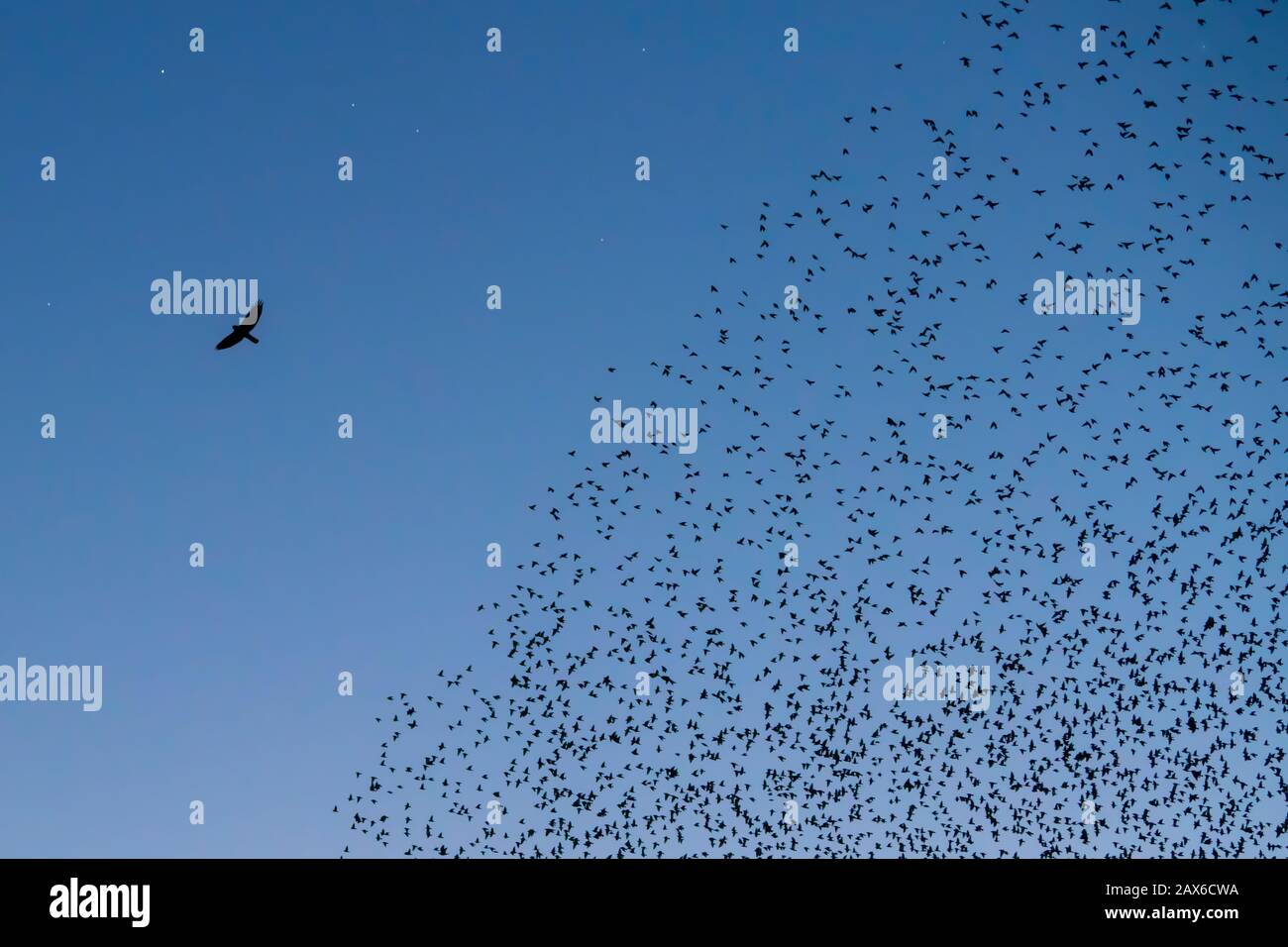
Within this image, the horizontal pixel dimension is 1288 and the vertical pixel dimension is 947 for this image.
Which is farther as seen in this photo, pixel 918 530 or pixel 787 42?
pixel 918 530
